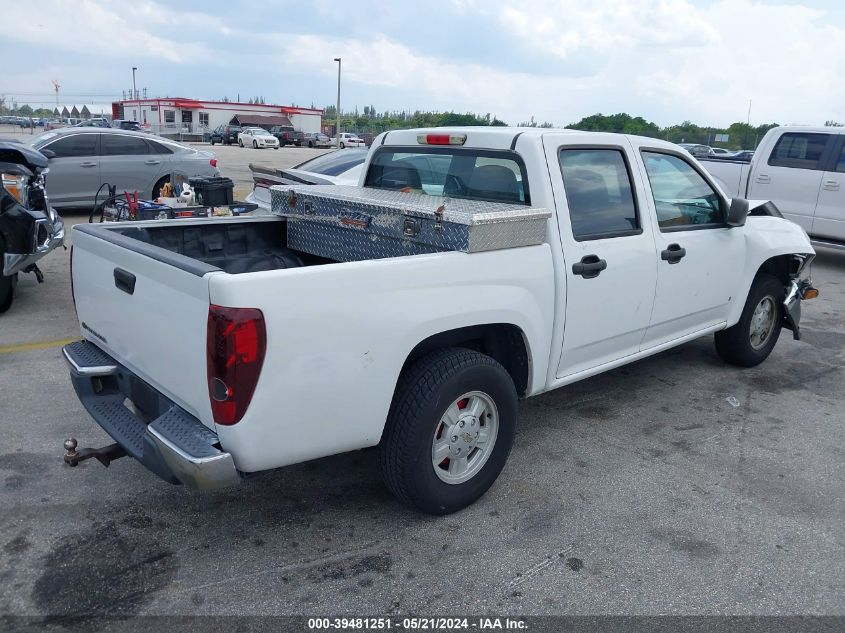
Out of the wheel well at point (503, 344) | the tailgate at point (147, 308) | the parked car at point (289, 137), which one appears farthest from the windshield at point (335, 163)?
the parked car at point (289, 137)

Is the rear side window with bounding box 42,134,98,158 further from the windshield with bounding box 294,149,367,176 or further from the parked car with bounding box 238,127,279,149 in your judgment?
the parked car with bounding box 238,127,279,149

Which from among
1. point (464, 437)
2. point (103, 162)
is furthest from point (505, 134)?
point (103, 162)

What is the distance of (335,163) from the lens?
369 inches

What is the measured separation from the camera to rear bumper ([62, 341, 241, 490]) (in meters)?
2.76

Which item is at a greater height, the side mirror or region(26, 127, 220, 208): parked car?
the side mirror

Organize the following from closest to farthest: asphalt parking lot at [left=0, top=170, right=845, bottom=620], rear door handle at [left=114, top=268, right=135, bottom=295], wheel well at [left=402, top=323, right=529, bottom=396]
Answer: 1. asphalt parking lot at [left=0, top=170, right=845, bottom=620]
2. rear door handle at [left=114, top=268, right=135, bottom=295]
3. wheel well at [left=402, top=323, right=529, bottom=396]

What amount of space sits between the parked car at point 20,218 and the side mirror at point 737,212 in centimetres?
594

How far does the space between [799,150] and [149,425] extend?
10.8 metres

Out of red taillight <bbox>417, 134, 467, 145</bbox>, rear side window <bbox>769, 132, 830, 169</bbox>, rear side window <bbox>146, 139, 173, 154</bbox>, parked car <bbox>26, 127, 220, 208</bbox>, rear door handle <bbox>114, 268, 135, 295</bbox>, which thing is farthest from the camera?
rear side window <bbox>146, 139, 173, 154</bbox>

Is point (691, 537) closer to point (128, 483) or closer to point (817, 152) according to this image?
point (128, 483)

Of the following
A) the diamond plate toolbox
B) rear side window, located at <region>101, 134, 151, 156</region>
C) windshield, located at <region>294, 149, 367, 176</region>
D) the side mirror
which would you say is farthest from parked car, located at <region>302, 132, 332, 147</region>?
the side mirror

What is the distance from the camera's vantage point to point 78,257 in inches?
147

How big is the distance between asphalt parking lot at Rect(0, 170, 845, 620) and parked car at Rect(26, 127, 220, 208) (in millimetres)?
8552

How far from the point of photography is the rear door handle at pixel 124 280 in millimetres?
3213
